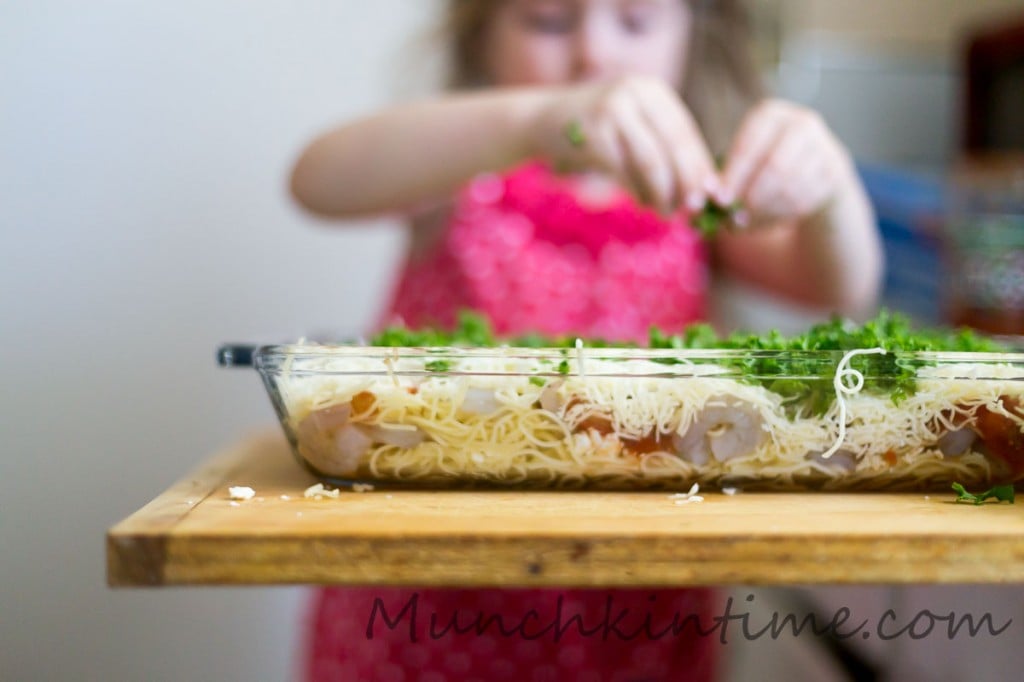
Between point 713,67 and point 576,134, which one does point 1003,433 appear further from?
point 713,67

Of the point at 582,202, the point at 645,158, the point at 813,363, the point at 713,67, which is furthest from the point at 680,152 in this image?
the point at 713,67

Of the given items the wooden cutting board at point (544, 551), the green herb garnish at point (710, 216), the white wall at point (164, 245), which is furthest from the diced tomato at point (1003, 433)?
the white wall at point (164, 245)

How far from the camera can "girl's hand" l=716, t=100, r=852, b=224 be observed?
2.19 feet

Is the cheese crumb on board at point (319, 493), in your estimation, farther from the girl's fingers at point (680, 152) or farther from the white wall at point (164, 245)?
the white wall at point (164, 245)

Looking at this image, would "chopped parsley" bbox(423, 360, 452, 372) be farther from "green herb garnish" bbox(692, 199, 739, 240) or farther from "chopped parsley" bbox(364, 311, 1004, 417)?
"green herb garnish" bbox(692, 199, 739, 240)

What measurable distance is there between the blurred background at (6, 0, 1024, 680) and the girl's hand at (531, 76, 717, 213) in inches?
22.2

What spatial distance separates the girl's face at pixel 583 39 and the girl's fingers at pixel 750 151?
0.29 m

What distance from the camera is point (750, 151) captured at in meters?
0.68

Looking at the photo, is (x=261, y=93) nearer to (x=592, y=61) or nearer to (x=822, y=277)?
(x=592, y=61)

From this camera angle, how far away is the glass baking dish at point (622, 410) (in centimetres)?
50

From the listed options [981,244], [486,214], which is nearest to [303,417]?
[486,214]

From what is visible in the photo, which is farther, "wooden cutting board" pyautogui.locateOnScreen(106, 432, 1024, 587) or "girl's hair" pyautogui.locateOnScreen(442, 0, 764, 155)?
"girl's hair" pyautogui.locateOnScreen(442, 0, 764, 155)

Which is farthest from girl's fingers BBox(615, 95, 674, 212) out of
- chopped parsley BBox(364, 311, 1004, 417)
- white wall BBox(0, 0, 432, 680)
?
white wall BBox(0, 0, 432, 680)

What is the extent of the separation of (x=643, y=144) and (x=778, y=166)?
117 millimetres
